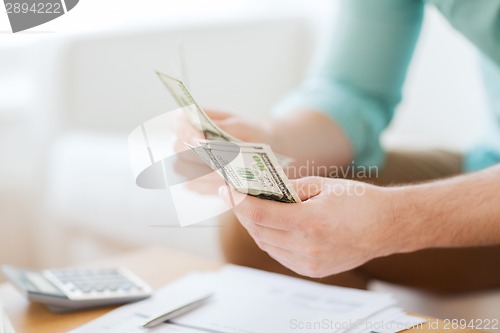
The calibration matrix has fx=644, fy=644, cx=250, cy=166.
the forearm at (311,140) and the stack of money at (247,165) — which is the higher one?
the stack of money at (247,165)

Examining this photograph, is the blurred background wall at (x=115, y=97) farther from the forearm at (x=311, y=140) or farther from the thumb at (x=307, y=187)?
the thumb at (x=307, y=187)

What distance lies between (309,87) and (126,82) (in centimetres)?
89

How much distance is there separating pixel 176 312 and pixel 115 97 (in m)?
1.26

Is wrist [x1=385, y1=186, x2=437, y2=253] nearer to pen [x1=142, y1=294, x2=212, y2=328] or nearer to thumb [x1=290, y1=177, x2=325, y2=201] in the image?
thumb [x1=290, y1=177, x2=325, y2=201]

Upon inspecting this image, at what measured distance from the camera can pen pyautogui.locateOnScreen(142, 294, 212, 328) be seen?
654 millimetres

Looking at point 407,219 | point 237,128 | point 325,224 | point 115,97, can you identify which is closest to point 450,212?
point 407,219

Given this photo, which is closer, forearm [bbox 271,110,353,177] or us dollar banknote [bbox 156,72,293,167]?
us dollar banknote [bbox 156,72,293,167]

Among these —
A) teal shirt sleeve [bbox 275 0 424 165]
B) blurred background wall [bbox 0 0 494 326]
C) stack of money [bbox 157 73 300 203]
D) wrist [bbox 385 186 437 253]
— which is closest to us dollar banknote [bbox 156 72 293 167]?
stack of money [bbox 157 73 300 203]

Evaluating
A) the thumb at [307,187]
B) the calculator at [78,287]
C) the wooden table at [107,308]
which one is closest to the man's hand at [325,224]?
the thumb at [307,187]

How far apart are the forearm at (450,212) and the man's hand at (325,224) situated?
0.7 inches

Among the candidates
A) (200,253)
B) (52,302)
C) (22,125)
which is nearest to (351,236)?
(52,302)

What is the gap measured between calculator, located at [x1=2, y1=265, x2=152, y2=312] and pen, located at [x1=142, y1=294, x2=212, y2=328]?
77 millimetres

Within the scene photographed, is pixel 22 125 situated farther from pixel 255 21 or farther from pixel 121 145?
pixel 255 21

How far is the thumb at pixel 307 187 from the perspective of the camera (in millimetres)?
623
